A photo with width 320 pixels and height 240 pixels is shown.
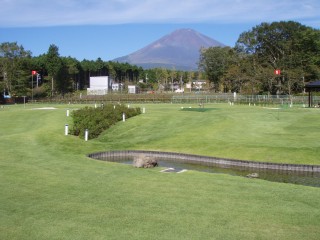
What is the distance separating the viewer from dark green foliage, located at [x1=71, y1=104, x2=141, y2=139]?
27.6 metres

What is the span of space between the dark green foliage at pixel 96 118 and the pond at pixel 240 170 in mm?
7518

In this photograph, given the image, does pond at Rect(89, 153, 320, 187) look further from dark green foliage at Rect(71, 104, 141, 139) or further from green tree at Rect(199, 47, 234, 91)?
green tree at Rect(199, 47, 234, 91)

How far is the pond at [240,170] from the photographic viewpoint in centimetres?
1478

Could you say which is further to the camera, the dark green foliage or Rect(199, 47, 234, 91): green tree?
Rect(199, 47, 234, 91): green tree

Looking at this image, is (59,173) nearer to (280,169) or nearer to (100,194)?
(100,194)

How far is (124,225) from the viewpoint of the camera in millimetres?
7438

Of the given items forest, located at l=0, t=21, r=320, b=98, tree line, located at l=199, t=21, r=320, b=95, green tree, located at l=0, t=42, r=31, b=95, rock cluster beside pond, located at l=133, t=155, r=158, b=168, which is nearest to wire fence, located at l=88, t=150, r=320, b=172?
rock cluster beside pond, located at l=133, t=155, r=158, b=168

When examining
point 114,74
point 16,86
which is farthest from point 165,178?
point 114,74

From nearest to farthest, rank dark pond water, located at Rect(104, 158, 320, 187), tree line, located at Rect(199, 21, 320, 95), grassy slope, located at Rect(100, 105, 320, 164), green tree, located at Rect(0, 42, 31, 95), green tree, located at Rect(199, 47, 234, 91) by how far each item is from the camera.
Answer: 1. dark pond water, located at Rect(104, 158, 320, 187)
2. grassy slope, located at Rect(100, 105, 320, 164)
3. tree line, located at Rect(199, 21, 320, 95)
4. green tree, located at Rect(0, 42, 31, 95)
5. green tree, located at Rect(199, 47, 234, 91)

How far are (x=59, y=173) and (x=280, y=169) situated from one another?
8.95 m

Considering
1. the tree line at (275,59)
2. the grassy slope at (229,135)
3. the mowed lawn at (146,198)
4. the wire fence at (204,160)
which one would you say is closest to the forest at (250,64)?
the tree line at (275,59)

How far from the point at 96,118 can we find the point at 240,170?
575 inches

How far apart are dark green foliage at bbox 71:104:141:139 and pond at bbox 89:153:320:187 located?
7518 millimetres

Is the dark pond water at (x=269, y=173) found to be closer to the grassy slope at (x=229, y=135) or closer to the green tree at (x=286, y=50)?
the grassy slope at (x=229, y=135)
